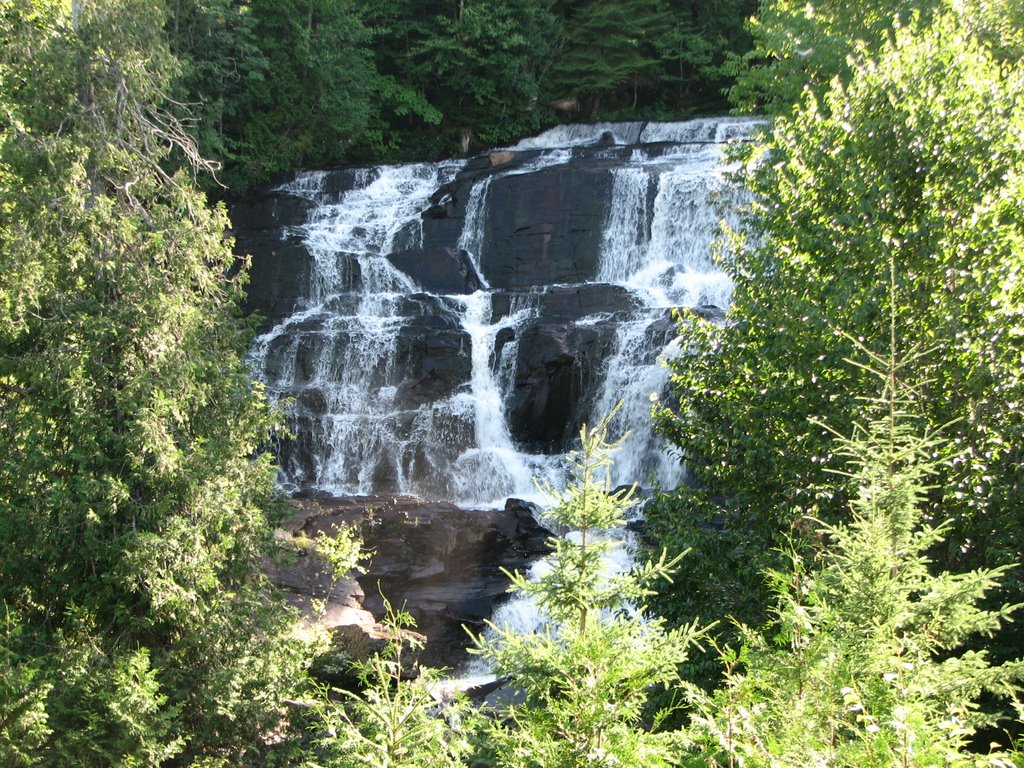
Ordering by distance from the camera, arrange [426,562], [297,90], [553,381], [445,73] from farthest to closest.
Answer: [445,73] < [297,90] < [553,381] < [426,562]

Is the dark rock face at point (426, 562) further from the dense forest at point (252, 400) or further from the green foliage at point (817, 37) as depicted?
the green foliage at point (817, 37)

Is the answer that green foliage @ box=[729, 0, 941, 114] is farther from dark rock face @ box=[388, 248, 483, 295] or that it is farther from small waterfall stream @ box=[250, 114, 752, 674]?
dark rock face @ box=[388, 248, 483, 295]

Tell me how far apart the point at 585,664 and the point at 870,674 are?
1200 millimetres

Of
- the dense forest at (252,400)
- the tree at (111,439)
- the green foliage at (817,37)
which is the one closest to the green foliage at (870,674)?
the dense forest at (252,400)

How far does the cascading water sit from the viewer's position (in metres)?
19.2

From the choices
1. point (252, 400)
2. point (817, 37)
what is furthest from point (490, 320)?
point (252, 400)

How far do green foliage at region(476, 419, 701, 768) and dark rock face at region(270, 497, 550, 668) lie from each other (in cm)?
892

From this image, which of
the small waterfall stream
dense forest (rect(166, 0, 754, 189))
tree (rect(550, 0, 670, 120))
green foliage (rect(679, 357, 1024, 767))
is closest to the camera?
green foliage (rect(679, 357, 1024, 767))

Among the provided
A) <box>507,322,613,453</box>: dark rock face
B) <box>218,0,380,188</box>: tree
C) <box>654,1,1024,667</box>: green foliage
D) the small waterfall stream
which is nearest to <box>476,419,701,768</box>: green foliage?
<box>654,1,1024,667</box>: green foliage

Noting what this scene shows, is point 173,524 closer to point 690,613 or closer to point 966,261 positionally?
point 690,613

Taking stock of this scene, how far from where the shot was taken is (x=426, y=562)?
14875 mm

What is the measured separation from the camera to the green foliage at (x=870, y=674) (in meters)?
3.41

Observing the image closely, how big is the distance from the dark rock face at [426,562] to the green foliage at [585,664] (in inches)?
351

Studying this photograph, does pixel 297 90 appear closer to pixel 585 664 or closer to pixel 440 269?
pixel 440 269
